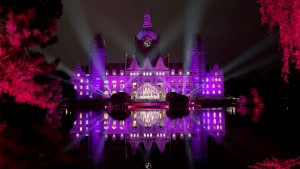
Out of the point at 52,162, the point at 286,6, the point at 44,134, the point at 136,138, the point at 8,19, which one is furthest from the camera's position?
the point at 136,138

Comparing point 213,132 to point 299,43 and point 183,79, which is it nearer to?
point 299,43

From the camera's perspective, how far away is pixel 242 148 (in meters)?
19.9

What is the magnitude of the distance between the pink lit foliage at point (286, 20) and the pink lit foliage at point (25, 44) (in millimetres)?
9749

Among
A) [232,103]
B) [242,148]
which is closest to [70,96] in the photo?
[232,103]

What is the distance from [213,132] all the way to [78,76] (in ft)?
322

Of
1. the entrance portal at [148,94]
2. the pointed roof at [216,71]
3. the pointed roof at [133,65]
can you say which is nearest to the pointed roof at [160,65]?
the pointed roof at [133,65]

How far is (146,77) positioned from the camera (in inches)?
4754

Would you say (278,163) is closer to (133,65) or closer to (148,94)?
(148,94)

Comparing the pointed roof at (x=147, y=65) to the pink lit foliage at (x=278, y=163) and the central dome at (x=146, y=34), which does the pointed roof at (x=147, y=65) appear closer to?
the central dome at (x=146, y=34)

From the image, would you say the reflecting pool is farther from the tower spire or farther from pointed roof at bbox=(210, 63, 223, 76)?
the tower spire

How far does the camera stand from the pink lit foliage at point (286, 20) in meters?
12.3

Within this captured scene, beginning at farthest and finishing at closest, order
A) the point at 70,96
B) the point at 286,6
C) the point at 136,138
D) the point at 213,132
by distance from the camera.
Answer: the point at 70,96
the point at 213,132
the point at 136,138
the point at 286,6

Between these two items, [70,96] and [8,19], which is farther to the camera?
[70,96]

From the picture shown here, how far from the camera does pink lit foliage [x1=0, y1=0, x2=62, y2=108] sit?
1664cm
